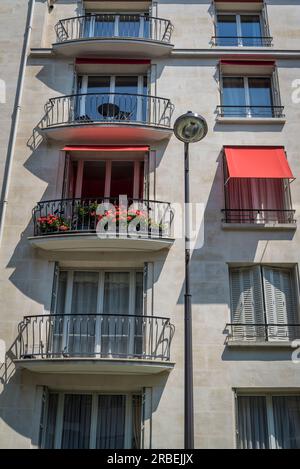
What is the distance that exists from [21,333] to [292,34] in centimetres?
1177

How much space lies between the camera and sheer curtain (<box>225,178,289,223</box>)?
12.3 metres

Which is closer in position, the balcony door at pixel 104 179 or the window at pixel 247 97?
the balcony door at pixel 104 179

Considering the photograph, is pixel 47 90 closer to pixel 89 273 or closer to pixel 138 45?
pixel 138 45

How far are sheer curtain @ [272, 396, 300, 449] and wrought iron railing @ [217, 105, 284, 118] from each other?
301 inches

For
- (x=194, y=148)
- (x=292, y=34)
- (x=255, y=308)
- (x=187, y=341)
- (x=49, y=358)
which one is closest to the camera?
(x=187, y=341)

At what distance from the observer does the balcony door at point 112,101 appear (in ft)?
44.5

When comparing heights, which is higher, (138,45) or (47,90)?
(138,45)

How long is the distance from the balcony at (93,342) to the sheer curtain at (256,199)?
3623mm

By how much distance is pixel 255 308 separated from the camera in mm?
11203

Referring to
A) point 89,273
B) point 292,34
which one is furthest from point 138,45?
point 89,273

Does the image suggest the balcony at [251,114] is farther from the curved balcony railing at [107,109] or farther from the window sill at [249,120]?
the curved balcony railing at [107,109]

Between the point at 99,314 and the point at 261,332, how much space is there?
375cm

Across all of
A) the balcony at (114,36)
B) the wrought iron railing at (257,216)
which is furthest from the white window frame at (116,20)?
the wrought iron railing at (257,216)

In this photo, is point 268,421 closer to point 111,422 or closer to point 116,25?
point 111,422
